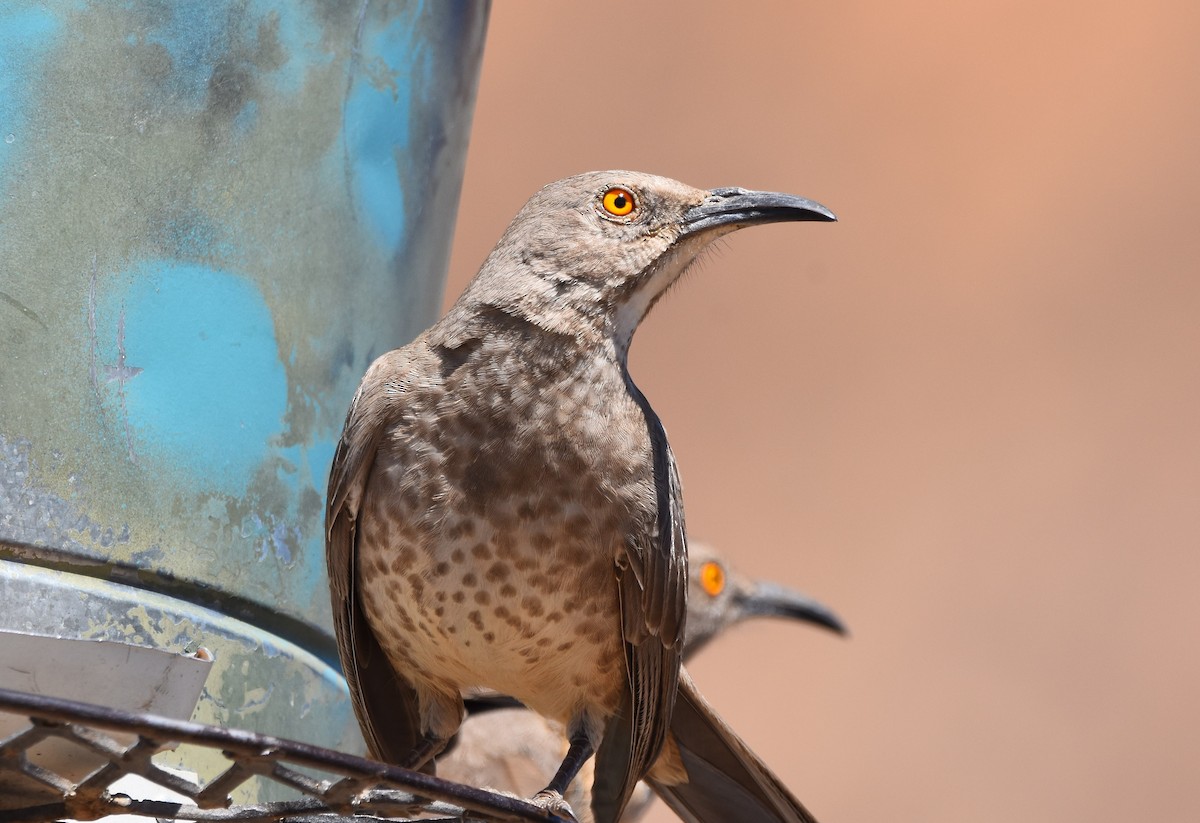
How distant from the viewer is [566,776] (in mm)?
3725

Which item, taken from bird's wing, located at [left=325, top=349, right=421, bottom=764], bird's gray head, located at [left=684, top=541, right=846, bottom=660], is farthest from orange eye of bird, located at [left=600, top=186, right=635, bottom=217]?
bird's gray head, located at [left=684, top=541, right=846, bottom=660]

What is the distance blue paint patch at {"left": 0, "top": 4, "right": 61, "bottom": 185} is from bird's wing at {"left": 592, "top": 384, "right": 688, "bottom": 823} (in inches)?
57.7

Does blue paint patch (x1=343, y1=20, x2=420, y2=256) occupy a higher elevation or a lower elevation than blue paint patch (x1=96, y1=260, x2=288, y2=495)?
higher

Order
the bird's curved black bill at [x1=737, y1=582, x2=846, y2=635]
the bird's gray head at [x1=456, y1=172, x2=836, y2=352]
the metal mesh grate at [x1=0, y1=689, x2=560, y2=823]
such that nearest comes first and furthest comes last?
the metal mesh grate at [x1=0, y1=689, x2=560, y2=823], the bird's gray head at [x1=456, y1=172, x2=836, y2=352], the bird's curved black bill at [x1=737, y1=582, x2=846, y2=635]

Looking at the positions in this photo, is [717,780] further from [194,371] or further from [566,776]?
[194,371]

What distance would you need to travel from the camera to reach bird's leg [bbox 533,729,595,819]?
3.48 meters

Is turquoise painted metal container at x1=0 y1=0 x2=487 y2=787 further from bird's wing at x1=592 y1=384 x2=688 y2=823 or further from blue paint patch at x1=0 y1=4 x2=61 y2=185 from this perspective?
bird's wing at x1=592 y1=384 x2=688 y2=823

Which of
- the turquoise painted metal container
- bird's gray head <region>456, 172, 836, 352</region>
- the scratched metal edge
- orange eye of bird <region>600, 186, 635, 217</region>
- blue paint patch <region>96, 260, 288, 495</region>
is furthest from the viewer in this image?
orange eye of bird <region>600, 186, 635, 217</region>

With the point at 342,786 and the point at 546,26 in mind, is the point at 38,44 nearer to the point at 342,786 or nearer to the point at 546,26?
the point at 342,786

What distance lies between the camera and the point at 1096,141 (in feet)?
30.4

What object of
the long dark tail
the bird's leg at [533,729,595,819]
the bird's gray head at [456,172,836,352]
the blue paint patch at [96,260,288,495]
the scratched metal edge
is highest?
the bird's gray head at [456,172,836,352]

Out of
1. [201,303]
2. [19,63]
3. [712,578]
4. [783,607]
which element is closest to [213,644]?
[201,303]

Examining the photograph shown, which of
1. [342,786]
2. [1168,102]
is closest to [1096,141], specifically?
[1168,102]

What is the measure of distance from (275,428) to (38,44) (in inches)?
34.1
